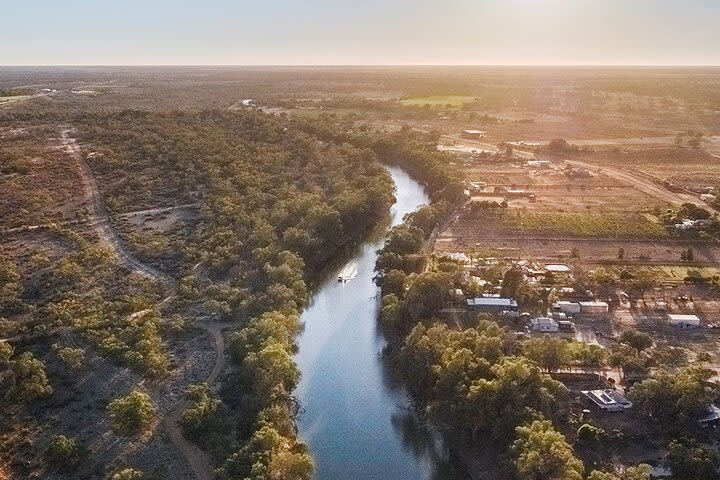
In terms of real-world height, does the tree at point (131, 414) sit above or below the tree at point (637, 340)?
below

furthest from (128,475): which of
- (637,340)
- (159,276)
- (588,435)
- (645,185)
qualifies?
(645,185)

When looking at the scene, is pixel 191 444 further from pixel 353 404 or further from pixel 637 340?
pixel 637 340

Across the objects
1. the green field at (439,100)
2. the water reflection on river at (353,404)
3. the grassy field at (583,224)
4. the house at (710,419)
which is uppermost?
the green field at (439,100)

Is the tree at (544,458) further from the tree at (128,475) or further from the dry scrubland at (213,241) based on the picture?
the tree at (128,475)

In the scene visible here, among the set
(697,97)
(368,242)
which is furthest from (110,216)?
(697,97)

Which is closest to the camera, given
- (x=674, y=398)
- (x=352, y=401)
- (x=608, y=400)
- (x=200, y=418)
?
(x=200, y=418)

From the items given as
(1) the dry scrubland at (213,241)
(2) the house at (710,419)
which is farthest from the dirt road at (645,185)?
(2) the house at (710,419)

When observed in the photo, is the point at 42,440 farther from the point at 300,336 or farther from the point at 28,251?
the point at 28,251

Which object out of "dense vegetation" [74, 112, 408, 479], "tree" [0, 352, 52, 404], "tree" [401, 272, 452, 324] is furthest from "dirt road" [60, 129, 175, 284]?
"tree" [401, 272, 452, 324]
